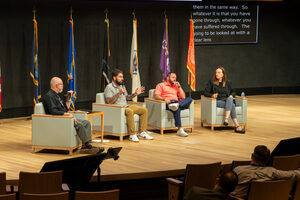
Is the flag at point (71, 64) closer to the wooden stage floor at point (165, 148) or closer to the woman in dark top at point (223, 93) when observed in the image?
the wooden stage floor at point (165, 148)

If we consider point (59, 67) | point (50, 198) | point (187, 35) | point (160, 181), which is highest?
point (187, 35)

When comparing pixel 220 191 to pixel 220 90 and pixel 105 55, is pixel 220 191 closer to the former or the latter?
pixel 220 90

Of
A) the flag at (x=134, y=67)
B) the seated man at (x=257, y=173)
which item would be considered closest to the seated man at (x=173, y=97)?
the flag at (x=134, y=67)

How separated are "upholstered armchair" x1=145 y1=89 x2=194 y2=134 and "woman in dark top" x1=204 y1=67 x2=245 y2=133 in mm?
570

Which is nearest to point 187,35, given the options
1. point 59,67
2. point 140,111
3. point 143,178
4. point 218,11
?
point 218,11

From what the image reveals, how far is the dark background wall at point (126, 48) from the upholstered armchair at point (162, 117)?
8.78 ft

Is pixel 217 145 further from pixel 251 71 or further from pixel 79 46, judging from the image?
pixel 251 71

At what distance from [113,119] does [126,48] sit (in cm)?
382

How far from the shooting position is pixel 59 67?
415 inches

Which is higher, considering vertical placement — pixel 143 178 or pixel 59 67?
pixel 59 67

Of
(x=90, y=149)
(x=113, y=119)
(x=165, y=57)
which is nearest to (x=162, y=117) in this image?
(x=113, y=119)

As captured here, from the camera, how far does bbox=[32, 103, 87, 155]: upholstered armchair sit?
703 centimetres

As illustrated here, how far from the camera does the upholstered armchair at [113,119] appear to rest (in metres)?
7.93

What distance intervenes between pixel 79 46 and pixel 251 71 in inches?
199
